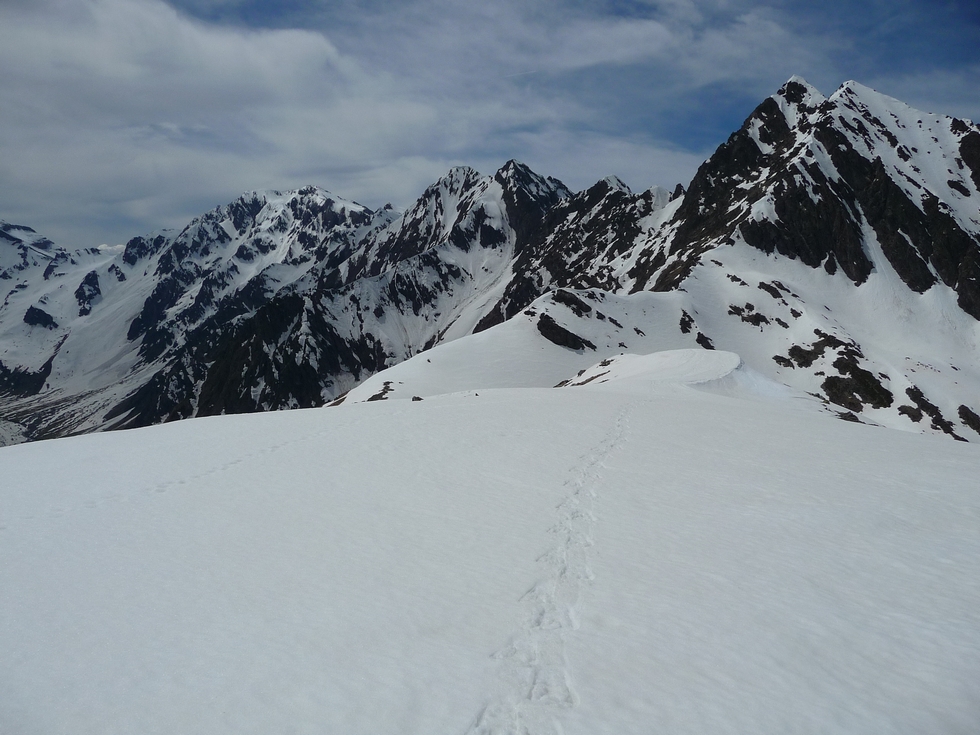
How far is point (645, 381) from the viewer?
4250 centimetres

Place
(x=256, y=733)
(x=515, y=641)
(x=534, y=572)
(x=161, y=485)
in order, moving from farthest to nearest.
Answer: (x=161, y=485), (x=534, y=572), (x=515, y=641), (x=256, y=733)

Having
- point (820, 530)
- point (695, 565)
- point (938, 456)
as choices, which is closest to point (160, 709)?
point (695, 565)

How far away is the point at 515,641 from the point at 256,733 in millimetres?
3594

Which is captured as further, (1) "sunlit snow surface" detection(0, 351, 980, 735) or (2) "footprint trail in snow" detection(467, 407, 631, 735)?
(1) "sunlit snow surface" detection(0, 351, 980, 735)

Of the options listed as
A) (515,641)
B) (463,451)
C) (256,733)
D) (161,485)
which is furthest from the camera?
(463,451)

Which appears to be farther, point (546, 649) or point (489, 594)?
point (489, 594)

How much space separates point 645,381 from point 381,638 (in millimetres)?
38028

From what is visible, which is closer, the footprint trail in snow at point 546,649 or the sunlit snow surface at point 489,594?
the footprint trail in snow at point 546,649

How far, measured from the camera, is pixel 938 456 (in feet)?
66.5

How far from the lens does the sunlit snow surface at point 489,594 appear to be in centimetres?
632

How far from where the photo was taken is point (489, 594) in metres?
8.96

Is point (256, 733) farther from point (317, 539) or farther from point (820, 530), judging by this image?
point (820, 530)

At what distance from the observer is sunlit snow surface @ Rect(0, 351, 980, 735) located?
20.7 feet

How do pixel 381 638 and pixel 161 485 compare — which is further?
pixel 161 485
